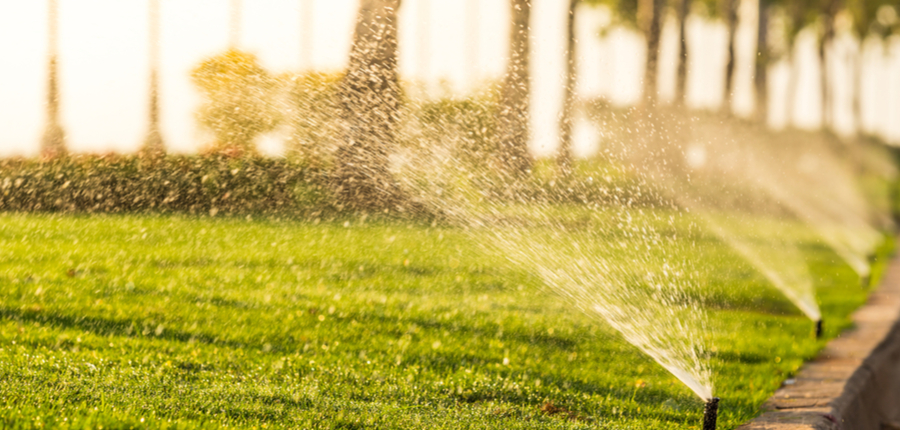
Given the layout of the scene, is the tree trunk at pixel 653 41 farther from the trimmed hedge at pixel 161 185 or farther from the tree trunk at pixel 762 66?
the trimmed hedge at pixel 161 185

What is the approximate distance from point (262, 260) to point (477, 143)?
2218 millimetres

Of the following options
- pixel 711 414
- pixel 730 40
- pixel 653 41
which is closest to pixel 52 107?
pixel 711 414

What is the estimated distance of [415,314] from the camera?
5.40 metres

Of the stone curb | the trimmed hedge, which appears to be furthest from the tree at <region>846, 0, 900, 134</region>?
the stone curb

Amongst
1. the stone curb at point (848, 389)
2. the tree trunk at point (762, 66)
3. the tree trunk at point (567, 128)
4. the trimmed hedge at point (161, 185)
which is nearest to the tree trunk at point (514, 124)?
the tree trunk at point (567, 128)

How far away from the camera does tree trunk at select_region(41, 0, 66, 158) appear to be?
29.9ft

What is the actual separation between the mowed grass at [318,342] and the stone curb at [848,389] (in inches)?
5.8

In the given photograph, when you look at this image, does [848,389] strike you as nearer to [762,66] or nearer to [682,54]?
[682,54]

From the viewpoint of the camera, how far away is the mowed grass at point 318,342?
3324 millimetres

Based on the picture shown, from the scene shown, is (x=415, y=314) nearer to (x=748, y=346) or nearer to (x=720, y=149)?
(x=748, y=346)

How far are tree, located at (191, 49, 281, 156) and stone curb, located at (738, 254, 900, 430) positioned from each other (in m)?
4.14

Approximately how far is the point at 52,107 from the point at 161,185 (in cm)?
214

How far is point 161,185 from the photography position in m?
9.53

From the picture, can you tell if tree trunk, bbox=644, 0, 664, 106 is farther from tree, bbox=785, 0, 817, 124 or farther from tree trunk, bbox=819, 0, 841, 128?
tree trunk, bbox=819, 0, 841, 128
